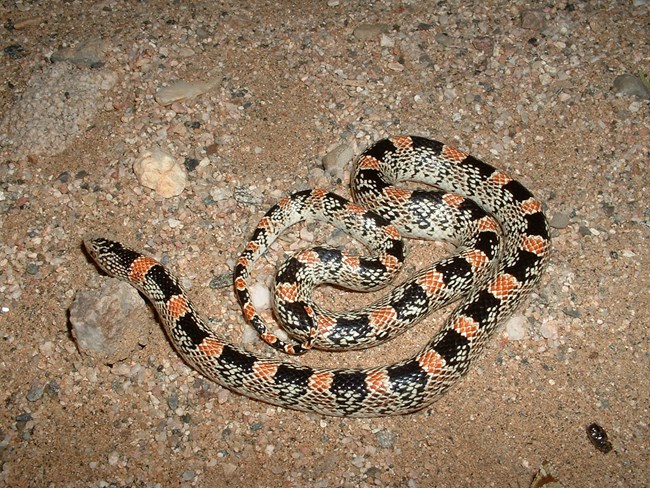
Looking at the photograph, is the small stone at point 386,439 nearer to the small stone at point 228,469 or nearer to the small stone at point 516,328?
the small stone at point 228,469

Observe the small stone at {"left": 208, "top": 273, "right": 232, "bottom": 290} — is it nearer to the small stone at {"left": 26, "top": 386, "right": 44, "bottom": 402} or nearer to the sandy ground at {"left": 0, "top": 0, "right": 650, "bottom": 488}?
the sandy ground at {"left": 0, "top": 0, "right": 650, "bottom": 488}

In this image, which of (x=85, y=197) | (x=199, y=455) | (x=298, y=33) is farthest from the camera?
(x=298, y=33)

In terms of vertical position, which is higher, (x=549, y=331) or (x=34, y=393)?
(x=549, y=331)

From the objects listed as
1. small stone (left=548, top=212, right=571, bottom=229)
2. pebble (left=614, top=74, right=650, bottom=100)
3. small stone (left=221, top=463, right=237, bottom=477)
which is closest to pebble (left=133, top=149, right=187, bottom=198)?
small stone (left=221, top=463, right=237, bottom=477)

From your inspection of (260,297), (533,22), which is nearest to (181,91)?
(260,297)

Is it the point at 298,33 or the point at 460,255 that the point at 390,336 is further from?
the point at 298,33

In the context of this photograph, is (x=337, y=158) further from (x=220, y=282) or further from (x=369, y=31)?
(x=369, y=31)

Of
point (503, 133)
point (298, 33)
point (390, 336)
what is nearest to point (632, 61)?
point (503, 133)
